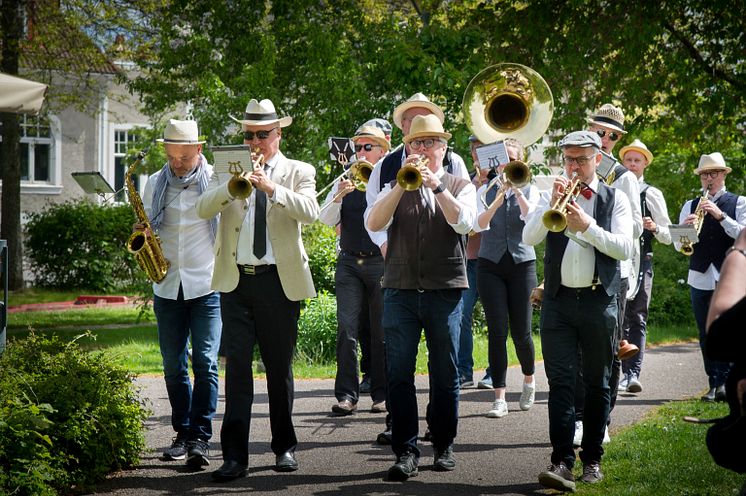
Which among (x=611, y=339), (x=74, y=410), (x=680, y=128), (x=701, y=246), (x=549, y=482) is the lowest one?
(x=549, y=482)

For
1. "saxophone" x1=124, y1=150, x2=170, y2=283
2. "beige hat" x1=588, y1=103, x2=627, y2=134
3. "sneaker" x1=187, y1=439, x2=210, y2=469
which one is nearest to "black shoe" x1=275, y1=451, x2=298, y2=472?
"sneaker" x1=187, y1=439, x2=210, y2=469

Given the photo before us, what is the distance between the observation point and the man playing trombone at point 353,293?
8.95 meters

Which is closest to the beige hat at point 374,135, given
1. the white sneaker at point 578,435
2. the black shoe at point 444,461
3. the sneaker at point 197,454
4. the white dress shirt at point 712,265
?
the white sneaker at point 578,435

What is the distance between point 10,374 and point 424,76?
9.94m

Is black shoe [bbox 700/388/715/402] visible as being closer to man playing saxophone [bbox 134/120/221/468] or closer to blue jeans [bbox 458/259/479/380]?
blue jeans [bbox 458/259/479/380]

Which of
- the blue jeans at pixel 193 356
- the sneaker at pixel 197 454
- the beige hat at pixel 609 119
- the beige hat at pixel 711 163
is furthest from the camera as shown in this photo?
the beige hat at pixel 711 163

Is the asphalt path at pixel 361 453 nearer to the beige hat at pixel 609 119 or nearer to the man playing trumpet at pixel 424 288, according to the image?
the man playing trumpet at pixel 424 288

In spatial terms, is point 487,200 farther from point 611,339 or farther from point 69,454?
point 69,454

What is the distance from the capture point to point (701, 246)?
10.2 meters

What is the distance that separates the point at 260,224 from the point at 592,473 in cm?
264

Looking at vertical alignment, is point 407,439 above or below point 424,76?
below

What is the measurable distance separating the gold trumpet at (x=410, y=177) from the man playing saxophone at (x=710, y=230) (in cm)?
452

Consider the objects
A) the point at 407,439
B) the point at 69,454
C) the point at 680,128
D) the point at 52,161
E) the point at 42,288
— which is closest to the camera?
the point at 69,454

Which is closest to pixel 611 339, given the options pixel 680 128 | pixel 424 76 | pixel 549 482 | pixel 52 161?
pixel 549 482
